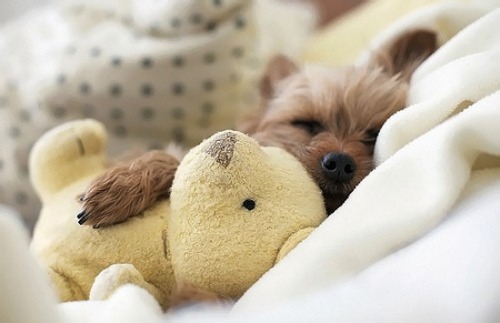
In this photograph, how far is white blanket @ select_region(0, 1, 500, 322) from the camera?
1.69ft

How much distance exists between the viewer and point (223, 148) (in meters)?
0.65

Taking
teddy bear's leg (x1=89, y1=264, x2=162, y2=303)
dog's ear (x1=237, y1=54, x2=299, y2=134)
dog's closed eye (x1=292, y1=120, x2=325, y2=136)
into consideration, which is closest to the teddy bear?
teddy bear's leg (x1=89, y1=264, x2=162, y2=303)

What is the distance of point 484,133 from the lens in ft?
2.12

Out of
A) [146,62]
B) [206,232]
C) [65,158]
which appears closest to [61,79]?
[146,62]

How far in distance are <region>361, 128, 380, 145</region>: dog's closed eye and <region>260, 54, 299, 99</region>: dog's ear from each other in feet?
0.65

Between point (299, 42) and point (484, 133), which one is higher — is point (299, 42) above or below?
below

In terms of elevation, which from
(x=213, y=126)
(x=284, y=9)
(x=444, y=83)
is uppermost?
(x=444, y=83)

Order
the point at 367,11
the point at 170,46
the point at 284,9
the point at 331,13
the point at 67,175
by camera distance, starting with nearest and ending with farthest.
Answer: the point at 67,175 → the point at 170,46 → the point at 367,11 → the point at 284,9 → the point at 331,13

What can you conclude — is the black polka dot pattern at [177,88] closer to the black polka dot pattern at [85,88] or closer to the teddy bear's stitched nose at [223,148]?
the black polka dot pattern at [85,88]

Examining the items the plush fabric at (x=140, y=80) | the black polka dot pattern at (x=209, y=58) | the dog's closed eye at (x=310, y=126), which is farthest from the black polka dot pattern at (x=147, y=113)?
the dog's closed eye at (x=310, y=126)

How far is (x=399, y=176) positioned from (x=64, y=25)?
811mm

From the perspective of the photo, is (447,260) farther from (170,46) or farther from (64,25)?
(64,25)

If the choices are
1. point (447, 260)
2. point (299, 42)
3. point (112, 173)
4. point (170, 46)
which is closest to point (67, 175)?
point (112, 173)

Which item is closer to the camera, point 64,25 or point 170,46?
point 170,46
